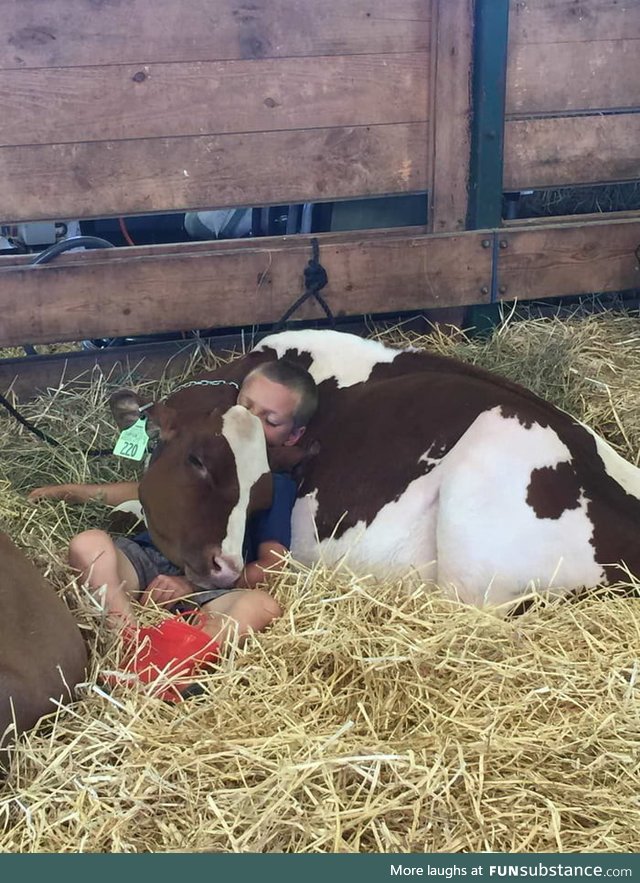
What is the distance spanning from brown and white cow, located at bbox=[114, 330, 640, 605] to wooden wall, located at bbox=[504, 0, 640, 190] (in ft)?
4.74

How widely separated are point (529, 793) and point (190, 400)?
162 cm

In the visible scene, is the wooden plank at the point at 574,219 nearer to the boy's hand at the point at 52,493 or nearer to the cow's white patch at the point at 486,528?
the cow's white patch at the point at 486,528

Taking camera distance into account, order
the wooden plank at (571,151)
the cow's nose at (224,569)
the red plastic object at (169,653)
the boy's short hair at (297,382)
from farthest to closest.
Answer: the wooden plank at (571,151)
the boy's short hair at (297,382)
the cow's nose at (224,569)
the red plastic object at (169,653)

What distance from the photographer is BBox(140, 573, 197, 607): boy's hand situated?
2807 mm

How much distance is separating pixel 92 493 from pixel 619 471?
1637 millimetres

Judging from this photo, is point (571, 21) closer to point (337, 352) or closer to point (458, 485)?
point (337, 352)

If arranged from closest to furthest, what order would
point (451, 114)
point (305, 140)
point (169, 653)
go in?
point (169, 653)
point (305, 140)
point (451, 114)

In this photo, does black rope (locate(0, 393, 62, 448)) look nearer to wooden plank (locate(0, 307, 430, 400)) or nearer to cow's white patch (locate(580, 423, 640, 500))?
wooden plank (locate(0, 307, 430, 400))

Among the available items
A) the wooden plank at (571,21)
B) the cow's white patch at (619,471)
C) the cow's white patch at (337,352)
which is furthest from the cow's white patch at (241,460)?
the wooden plank at (571,21)

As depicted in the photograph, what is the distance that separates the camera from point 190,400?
3.12m

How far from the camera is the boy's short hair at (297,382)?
3062mm

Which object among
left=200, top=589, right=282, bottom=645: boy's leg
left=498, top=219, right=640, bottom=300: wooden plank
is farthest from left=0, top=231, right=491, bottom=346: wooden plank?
left=200, top=589, right=282, bottom=645: boy's leg

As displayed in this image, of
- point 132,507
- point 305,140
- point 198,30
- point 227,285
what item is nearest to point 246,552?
point 132,507

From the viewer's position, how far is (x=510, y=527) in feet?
8.97
